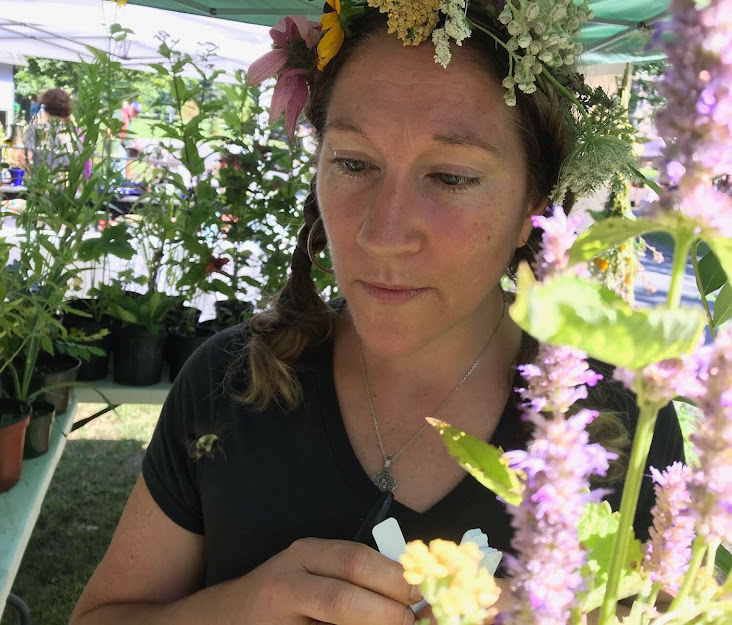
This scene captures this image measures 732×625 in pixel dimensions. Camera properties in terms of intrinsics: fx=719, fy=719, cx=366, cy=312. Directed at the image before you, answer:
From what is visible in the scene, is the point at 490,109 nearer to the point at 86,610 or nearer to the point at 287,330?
the point at 287,330

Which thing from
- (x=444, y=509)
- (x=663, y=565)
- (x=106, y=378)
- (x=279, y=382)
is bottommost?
(x=106, y=378)

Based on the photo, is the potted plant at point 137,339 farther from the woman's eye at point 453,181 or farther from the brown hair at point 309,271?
the woman's eye at point 453,181

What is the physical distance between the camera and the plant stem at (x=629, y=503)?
0.28 m

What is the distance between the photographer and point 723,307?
1.39 feet

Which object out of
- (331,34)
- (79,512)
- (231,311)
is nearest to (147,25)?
(231,311)

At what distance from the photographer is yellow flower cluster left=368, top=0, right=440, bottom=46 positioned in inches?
38.5

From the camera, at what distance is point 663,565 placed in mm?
311

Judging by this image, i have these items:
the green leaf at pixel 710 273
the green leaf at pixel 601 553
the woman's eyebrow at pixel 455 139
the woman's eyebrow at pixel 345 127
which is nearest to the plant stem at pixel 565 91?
the woman's eyebrow at pixel 455 139

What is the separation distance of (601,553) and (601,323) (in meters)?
0.18

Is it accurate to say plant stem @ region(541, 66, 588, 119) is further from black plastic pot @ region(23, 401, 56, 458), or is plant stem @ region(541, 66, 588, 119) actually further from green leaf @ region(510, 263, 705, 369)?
black plastic pot @ region(23, 401, 56, 458)

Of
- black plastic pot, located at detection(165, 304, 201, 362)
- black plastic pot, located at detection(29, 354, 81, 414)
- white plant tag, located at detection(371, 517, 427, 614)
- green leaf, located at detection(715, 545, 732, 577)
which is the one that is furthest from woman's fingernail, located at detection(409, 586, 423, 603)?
black plastic pot, located at detection(165, 304, 201, 362)

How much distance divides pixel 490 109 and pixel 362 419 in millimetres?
594

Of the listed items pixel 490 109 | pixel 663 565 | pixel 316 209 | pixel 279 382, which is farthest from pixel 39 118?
pixel 663 565

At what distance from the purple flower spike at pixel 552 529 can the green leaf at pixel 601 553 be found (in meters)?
0.06
